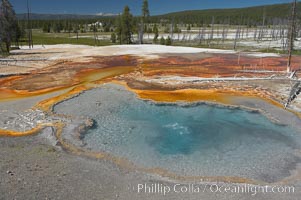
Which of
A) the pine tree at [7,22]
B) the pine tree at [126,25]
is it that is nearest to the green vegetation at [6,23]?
the pine tree at [7,22]

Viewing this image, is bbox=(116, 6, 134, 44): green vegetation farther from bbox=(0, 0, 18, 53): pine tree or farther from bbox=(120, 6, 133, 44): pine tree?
bbox=(0, 0, 18, 53): pine tree

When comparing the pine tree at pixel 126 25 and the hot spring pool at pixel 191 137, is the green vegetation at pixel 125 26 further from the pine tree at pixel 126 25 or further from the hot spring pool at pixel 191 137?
the hot spring pool at pixel 191 137

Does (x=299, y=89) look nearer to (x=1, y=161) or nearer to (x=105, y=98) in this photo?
(x=105, y=98)

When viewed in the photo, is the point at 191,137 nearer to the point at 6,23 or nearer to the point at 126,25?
the point at 6,23

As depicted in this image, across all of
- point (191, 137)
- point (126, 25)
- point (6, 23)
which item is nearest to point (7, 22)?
point (6, 23)

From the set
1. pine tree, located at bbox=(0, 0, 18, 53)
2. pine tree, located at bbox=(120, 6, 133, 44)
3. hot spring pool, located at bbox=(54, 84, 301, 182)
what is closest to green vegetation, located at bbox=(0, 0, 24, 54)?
pine tree, located at bbox=(0, 0, 18, 53)

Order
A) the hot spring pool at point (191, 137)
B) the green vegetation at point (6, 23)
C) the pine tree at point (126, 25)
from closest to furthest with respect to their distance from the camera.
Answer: the hot spring pool at point (191, 137) → the green vegetation at point (6, 23) → the pine tree at point (126, 25)
